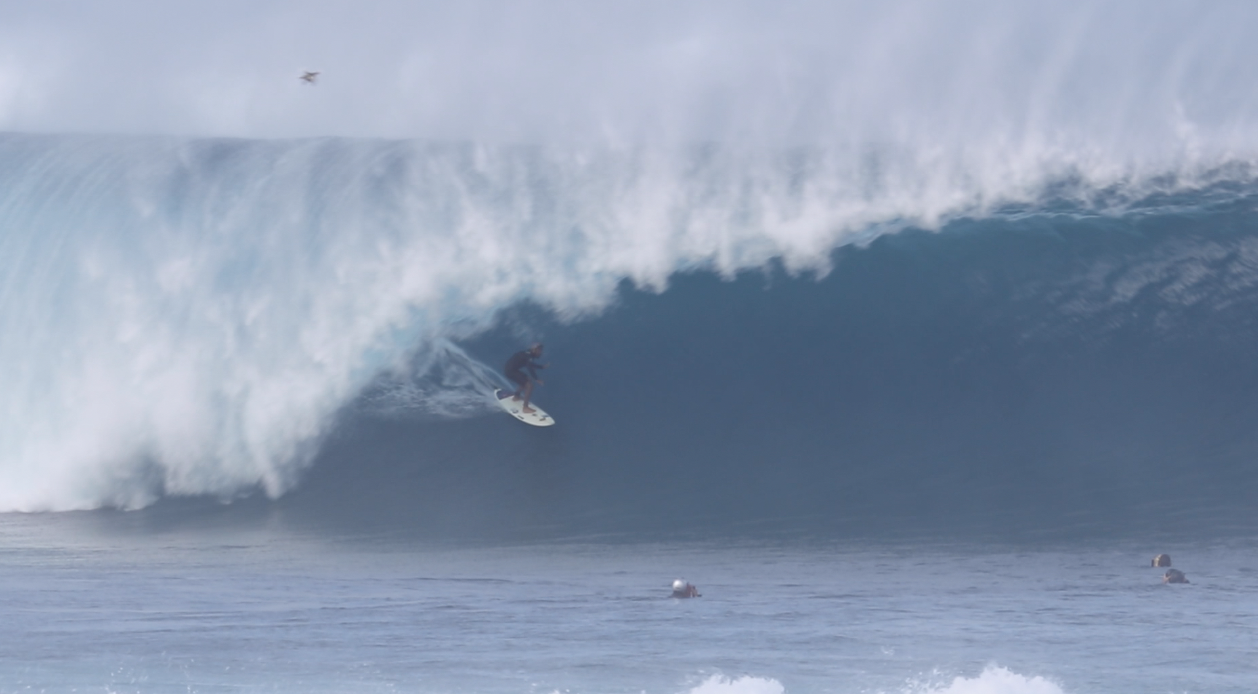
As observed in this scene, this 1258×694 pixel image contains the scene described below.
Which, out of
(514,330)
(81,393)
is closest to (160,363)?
(81,393)

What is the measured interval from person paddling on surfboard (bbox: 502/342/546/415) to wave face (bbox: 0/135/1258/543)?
0.31 m

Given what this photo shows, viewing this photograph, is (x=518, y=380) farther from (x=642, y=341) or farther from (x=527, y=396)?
(x=642, y=341)

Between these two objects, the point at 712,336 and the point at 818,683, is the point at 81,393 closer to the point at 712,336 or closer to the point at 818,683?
the point at 712,336

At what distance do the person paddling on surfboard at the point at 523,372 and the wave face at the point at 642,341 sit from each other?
1.03ft

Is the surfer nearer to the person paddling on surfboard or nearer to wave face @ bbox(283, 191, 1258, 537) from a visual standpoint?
wave face @ bbox(283, 191, 1258, 537)

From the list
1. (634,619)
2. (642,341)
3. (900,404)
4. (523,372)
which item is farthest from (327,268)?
(634,619)

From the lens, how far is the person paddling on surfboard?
11.4 meters

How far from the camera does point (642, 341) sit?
12938mm

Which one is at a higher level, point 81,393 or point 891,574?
point 81,393

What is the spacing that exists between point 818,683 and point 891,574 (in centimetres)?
228

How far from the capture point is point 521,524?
10.6 m

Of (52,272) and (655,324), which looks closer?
(655,324)

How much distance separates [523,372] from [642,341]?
1.51 metres

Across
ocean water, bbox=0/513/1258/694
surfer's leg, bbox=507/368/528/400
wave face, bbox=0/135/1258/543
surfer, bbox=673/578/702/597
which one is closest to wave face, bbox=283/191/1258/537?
wave face, bbox=0/135/1258/543
